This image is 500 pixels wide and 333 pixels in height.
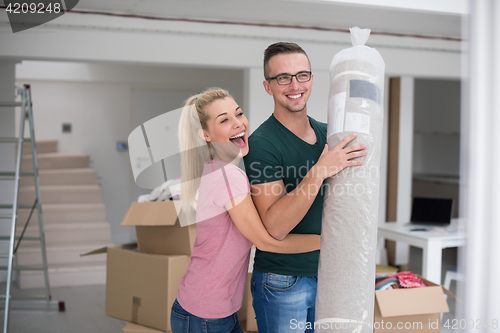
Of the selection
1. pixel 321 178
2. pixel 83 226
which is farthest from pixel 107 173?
pixel 321 178

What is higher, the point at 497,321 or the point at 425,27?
the point at 425,27

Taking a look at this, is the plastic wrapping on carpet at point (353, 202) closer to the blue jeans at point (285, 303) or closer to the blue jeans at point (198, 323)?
the blue jeans at point (285, 303)

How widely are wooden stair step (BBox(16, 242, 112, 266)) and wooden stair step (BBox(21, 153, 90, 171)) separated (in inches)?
51.7

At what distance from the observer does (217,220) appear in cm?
141

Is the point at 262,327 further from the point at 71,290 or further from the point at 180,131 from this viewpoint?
the point at 71,290

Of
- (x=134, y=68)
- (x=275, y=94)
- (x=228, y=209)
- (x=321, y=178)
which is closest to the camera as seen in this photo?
(x=321, y=178)

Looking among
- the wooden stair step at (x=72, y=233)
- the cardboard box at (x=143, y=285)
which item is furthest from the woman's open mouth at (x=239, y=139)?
the wooden stair step at (x=72, y=233)

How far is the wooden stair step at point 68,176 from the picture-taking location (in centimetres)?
561

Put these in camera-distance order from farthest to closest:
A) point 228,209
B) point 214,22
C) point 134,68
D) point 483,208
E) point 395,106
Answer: point 134,68 < point 395,106 < point 214,22 < point 228,209 < point 483,208

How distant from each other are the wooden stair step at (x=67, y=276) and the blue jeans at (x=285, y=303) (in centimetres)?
348

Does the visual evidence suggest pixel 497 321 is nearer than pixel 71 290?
Yes

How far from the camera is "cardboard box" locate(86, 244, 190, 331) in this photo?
2404 mm

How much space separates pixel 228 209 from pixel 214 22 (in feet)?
9.11

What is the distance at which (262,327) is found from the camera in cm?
153
